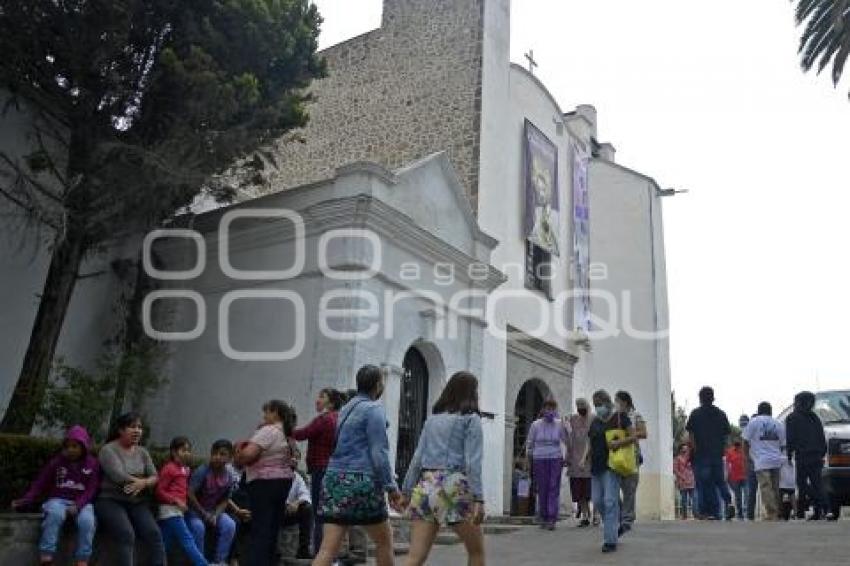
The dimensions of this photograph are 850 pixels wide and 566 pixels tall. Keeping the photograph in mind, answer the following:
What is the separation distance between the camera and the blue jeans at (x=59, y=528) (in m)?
7.20

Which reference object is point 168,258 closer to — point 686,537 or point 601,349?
point 686,537

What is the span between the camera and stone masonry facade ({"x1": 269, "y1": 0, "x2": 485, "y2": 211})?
18.1 meters

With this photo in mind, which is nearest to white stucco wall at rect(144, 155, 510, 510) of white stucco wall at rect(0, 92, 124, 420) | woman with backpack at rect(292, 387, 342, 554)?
white stucco wall at rect(0, 92, 124, 420)

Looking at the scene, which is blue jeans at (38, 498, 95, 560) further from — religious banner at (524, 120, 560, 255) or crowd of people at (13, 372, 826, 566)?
religious banner at (524, 120, 560, 255)

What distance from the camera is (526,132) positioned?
2008 centimetres

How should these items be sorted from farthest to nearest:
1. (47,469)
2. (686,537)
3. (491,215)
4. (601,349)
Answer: (601,349)
(491,215)
(686,537)
(47,469)

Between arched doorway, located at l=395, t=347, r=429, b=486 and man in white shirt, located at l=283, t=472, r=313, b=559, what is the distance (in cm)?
473

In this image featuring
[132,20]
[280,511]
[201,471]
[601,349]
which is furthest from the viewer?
[601,349]

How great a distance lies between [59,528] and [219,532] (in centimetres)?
172

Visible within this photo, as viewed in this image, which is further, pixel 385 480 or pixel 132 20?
pixel 132 20

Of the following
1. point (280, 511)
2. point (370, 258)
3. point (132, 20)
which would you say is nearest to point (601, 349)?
point (370, 258)

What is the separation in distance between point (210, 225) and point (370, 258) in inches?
129

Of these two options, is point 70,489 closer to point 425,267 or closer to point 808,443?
point 425,267

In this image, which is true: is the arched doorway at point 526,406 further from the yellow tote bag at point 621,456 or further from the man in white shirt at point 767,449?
the yellow tote bag at point 621,456
